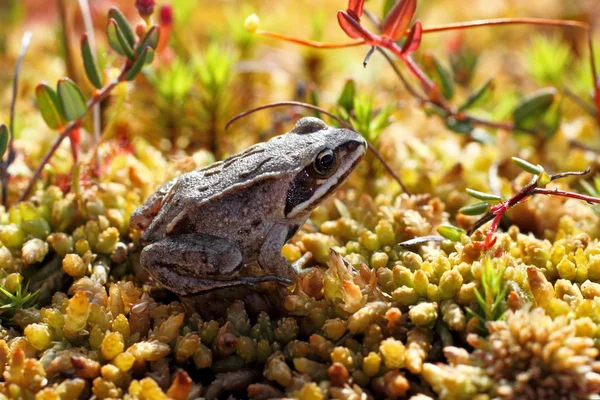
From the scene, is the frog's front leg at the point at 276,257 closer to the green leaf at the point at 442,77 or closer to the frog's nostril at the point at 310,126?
the frog's nostril at the point at 310,126

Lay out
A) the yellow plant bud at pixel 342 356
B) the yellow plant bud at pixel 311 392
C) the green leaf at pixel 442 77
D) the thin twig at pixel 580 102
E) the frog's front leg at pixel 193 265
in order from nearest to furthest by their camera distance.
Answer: the yellow plant bud at pixel 311 392 → the yellow plant bud at pixel 342 356 → the frog's front leg at pixel 193 265 → the green leaf at pixel 442 77 → the thin twig at pixel 580 102

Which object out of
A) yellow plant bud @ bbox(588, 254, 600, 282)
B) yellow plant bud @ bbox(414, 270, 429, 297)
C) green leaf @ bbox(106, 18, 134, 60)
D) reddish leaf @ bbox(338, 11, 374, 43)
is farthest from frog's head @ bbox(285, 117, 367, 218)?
yellow plant bud @ bbox(588, 254, 600, 282)

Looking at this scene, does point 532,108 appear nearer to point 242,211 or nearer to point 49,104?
point 242,211

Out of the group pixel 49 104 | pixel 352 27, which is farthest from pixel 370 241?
pixel 49 104

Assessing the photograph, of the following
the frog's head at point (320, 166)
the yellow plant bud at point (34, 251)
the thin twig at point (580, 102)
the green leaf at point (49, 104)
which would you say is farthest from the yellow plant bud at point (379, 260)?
the thin twig at point (580, 102)

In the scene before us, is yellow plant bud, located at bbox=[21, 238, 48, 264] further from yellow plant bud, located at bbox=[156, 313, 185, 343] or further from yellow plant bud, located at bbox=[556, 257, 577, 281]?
yellow plant bud, located at bbox=[556, 257, 577, 281]

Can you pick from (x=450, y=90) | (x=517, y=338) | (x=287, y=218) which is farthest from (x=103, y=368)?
(x=450, y=90)
